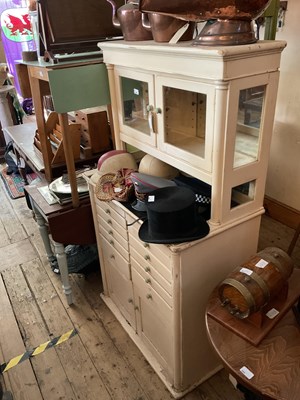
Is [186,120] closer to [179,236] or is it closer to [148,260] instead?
[179,236]

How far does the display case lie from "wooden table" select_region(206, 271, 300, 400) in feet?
0.95

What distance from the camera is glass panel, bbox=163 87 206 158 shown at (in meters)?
1.41

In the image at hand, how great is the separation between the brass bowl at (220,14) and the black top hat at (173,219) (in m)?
0.58

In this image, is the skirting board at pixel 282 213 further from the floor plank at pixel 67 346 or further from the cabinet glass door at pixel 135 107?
the floor plank at pixel 67 346

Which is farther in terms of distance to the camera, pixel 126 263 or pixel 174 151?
pixel 126 263

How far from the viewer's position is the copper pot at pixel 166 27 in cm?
134

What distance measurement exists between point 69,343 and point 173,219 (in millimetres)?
1252

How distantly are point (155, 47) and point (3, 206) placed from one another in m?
2.93

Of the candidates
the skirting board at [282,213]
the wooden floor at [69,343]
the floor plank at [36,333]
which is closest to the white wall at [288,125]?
the skirting board at [282,213]

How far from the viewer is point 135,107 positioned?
1810 mm

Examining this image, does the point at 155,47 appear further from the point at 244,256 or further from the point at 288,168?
the point at 288,168

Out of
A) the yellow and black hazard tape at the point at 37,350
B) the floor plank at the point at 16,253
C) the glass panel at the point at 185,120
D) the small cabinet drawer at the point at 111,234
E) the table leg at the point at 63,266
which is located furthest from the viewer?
the floor plank at the point at 16,253

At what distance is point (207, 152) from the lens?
4.34ft

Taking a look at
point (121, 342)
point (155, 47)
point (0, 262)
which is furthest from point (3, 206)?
point (155, 47)
